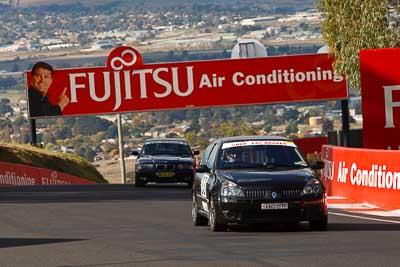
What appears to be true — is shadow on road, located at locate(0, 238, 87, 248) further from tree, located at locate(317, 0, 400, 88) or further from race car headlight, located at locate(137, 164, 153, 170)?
tree, located at locate(317, 0, 400, 88)

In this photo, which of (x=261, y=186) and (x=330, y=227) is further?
(x=330, y=227)

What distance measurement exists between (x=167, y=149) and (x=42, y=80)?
22215 millimetres

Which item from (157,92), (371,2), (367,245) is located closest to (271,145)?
(367,245)

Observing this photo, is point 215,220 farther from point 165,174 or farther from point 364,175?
point 165,174

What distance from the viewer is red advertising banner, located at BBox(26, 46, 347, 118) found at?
60.2 meters

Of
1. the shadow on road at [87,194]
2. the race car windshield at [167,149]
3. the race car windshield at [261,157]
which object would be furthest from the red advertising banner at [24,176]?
the race car windshield at [261,157]

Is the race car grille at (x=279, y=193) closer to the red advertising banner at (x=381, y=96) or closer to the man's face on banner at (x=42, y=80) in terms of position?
the red advertising banner at (x=381, y=96)

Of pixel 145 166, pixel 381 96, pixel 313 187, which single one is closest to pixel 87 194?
pixel 145 166

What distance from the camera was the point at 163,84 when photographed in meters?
60.2

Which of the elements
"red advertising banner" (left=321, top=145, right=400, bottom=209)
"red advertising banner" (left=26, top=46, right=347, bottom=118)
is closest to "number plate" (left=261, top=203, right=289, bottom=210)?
"red advertising banner" (left=321, top=145, right=400, bottom=209)

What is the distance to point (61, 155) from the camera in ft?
209

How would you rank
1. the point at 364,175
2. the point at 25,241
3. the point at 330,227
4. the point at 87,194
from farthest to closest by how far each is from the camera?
the point at 87,194 < the point at 364,175 < the point at 330,227 < the point at 25,241

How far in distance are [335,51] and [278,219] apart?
105ft

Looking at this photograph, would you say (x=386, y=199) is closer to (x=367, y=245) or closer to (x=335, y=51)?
(x=367, y=245)
